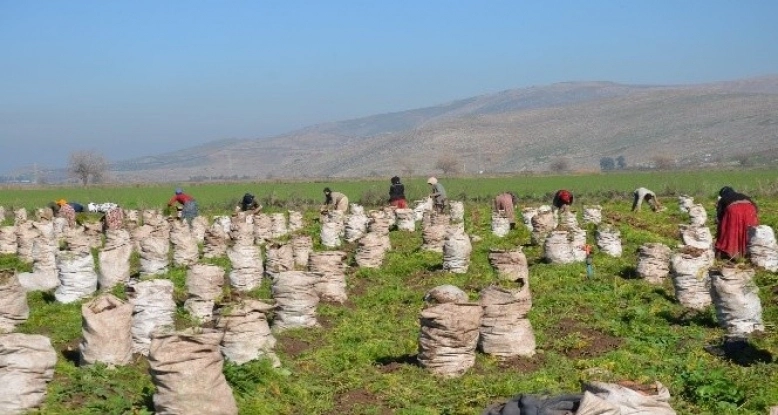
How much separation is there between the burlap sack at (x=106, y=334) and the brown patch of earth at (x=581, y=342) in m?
5.19

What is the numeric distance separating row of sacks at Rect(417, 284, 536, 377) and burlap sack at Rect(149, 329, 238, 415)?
107 inches

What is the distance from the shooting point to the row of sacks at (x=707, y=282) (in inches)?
455

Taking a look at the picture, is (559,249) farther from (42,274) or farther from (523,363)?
(42,274)

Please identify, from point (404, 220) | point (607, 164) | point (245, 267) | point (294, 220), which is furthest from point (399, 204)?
point (607, 164)

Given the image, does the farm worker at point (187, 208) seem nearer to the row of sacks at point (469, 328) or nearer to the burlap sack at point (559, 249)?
the burlap sack at point (559, 249)

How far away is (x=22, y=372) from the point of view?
8.50 metres

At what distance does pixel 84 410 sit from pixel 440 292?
4.44m

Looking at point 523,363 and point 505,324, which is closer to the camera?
point 523,363

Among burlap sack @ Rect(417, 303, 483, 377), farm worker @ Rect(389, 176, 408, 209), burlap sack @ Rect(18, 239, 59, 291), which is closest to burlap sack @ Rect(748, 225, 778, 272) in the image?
burlap sack @ Rect(417, 303, 483, 377)

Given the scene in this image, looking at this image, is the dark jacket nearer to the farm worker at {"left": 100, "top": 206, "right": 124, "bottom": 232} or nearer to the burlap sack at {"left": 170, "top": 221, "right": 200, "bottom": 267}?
the farm worker at {"left": 100, "top": 206, "right": 124, "bottom": 232}

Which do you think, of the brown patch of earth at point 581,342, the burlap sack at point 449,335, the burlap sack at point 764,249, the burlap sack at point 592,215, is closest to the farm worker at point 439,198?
the burlap sack at point 592,215

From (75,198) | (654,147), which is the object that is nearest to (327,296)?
(75,198)

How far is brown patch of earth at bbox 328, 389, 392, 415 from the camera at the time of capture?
9.27m

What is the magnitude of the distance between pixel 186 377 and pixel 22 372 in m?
1.54
